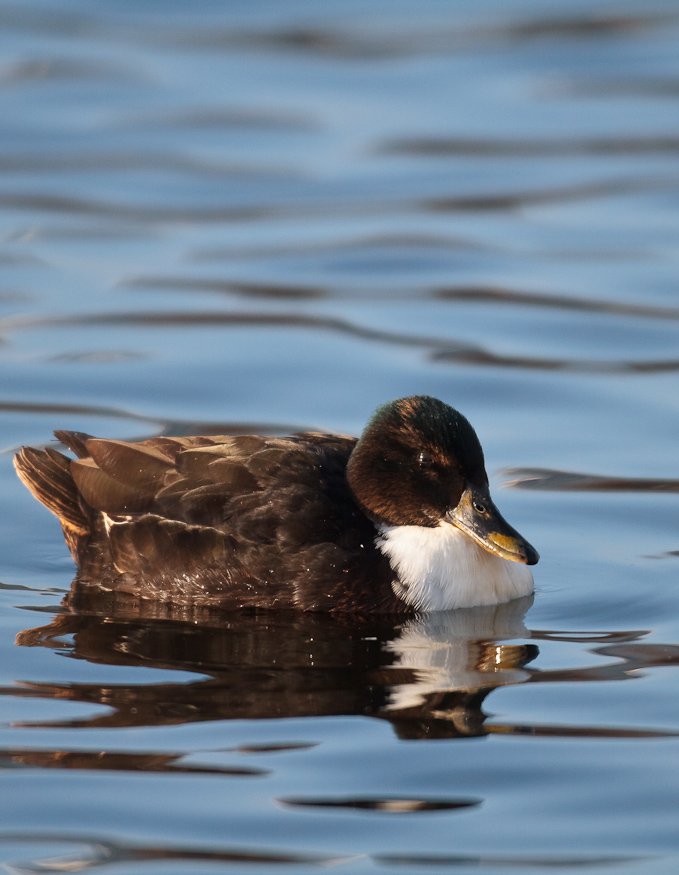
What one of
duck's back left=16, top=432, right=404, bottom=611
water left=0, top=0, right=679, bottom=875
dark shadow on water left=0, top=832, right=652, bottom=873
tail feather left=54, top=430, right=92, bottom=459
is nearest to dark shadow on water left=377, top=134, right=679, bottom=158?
water left=0, top=0, right=679, bottom=875

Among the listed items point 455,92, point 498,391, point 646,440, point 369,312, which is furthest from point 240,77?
point 646,440

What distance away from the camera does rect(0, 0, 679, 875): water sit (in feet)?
18.2

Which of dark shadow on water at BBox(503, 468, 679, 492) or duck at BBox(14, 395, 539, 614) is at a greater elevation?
dark shadow on water at BBox(503, 468, 679, 492)

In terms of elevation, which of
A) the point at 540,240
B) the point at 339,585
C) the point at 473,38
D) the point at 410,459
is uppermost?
the point at 473,38

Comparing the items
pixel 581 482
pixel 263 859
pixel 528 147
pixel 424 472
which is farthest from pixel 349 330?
pixel 263 859

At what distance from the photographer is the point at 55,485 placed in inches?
331

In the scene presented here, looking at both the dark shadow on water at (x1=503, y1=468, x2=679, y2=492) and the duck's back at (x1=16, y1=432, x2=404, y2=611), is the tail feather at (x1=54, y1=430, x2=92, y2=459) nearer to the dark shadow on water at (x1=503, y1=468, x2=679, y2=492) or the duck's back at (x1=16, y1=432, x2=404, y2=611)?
the duck's back at (x1=16, y1=432, x2=404, y2=611)

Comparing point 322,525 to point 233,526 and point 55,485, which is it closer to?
point 233,526

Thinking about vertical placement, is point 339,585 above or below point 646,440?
below

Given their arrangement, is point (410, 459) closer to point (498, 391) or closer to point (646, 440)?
point (646, 440)

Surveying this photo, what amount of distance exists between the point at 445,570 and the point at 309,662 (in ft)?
3.50

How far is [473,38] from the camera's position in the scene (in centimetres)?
2214

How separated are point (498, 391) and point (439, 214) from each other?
4.78 meters

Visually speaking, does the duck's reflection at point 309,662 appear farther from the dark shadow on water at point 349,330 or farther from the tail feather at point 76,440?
the dark shadow on water at point 349,330
